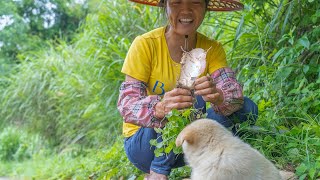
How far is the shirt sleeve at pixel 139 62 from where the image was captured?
2.44 m

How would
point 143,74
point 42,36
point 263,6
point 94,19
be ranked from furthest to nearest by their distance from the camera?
point 42,36
point 94,19
point 263,6
point 143,74

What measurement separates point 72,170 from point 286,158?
265cm

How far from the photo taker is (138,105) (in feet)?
7.42

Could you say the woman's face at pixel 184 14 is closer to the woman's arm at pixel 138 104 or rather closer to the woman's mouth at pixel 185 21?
the woman's mouth at pixel 185 21

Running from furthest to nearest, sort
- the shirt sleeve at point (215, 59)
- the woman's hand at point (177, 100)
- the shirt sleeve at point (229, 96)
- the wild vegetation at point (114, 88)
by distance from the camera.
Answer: the wild vegetation at point (114, 88), the shirt sleeve at point (215, 59), the shirt sleeve at point (229, 96), the woman's hand at point (177, 100)

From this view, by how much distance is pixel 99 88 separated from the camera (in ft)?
17.0

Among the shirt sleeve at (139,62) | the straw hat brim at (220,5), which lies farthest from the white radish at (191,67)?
the straw hat brim at (220,5)

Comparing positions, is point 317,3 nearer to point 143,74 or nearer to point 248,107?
point 248,107

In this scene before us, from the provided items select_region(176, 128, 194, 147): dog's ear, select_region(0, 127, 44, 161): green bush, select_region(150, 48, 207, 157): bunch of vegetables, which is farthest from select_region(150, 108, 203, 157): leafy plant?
select_region(0, 127, 44, 161): green bush

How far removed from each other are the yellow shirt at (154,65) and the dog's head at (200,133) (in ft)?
2.04

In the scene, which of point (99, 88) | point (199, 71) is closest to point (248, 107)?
point (199, 71)

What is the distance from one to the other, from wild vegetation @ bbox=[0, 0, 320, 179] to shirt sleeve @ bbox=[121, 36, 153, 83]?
1.44 ft

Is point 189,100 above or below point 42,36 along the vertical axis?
above

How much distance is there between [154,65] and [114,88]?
7.90ft
